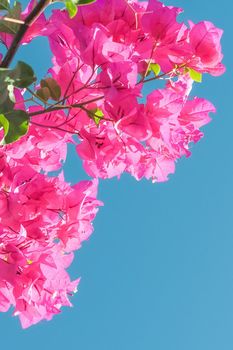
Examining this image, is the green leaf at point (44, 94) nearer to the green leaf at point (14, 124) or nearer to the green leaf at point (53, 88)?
the green leaf at point (53, 88)

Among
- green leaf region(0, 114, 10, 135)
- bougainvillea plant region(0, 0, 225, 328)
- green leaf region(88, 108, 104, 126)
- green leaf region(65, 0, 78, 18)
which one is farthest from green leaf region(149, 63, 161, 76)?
green leaf region(0, 114, 10, 135)

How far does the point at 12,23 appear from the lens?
119 cm

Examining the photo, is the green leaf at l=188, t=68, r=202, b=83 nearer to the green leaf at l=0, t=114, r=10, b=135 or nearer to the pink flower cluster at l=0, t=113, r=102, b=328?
the pink flower cluster at l=0, t=113, r=102, b=328

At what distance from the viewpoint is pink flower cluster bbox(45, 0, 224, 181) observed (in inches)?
46.4

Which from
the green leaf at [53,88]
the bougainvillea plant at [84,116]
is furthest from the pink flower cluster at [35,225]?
the green leaf at [53,88]

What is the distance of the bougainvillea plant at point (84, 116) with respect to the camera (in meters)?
1.20

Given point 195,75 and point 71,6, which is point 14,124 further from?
point 195,75

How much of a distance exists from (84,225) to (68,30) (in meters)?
0.48

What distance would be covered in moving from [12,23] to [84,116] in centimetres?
28

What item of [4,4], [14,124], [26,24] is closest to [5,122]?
[14,124]

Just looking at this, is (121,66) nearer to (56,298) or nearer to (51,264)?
(51,264)

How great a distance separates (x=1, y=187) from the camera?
137 cm

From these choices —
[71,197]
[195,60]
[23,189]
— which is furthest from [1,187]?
[195,60]

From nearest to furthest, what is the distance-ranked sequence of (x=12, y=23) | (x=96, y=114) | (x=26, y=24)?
(x=26, y=24) < (x=12, y=23) < (x=96, y=114)
